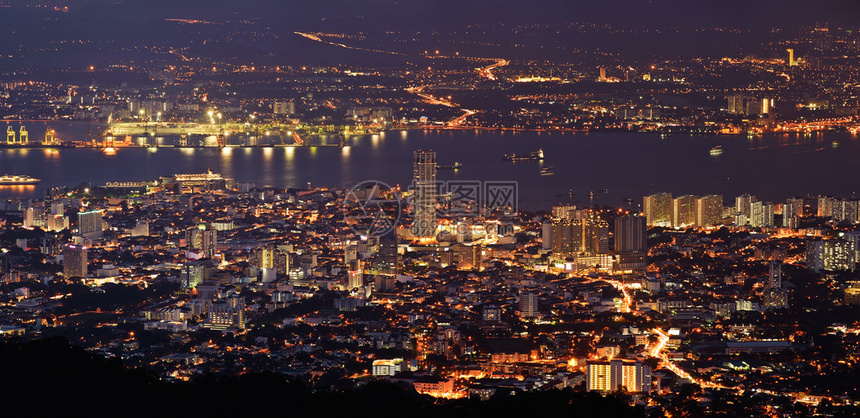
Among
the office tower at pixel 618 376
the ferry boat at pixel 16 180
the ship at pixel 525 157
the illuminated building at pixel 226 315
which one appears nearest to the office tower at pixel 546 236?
the illuminated building at pixel 226 315

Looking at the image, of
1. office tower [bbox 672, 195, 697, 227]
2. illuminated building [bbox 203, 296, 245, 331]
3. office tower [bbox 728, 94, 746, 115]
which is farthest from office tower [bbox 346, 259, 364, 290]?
office tower [bbox 728, 94, 746, 115]

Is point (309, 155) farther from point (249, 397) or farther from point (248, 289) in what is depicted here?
point (249, 397)

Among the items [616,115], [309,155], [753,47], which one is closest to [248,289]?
[309,155]

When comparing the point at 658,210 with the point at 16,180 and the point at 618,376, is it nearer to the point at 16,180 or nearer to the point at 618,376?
the point at 618,376

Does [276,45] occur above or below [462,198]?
above

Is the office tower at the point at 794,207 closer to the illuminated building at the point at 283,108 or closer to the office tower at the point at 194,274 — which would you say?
the office tower at the point at 194,274

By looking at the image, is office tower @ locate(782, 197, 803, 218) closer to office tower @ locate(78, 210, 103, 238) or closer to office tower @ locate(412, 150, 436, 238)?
office tower @ locate(412, 150, 436, 238)

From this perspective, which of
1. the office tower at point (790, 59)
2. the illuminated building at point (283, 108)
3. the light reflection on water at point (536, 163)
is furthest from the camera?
the illuminated building at point (283, 108)
